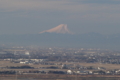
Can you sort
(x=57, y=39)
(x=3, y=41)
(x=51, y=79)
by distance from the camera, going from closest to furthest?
(x=51, y=79) → (x=3, y=41) → (x=57, y=39)

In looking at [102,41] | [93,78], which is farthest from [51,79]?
[102,41]

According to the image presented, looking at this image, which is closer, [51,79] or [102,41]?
[51,79]

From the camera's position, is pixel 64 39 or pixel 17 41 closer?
pixel 17 41

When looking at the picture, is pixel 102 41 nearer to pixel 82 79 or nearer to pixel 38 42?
pixel 38 42

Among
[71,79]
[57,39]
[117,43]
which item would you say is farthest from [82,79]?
[57,39]

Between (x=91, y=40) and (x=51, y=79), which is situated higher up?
(x=91, y=40)

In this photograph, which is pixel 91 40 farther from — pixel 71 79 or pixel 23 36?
pixel 71 79

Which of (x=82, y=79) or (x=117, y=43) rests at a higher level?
(x=117, y=43)

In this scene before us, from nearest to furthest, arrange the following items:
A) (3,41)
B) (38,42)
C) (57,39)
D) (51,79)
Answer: (51,79) < (3,41) < (38,42) < (57,39)

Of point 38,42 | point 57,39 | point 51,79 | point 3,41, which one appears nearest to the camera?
point 51,79
